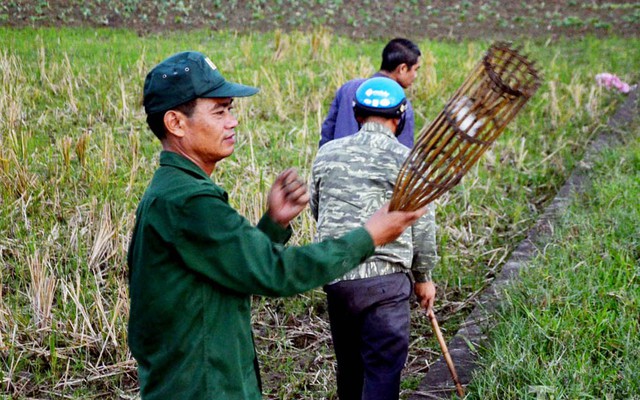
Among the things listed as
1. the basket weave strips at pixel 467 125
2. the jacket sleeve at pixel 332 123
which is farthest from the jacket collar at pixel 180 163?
the jacket sleeve at pixel 332 123

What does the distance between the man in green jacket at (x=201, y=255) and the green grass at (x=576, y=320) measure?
4.99 ft

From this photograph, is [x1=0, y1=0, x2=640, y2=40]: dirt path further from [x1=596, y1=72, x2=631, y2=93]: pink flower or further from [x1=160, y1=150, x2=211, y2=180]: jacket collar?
[x1=160, y1=150, x2=211, y2=180]: jacket collar

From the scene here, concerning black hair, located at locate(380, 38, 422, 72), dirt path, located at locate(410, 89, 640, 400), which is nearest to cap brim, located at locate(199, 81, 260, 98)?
dirt path, located at locate(410, 89, 640, 400)

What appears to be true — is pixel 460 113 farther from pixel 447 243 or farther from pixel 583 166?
pixel 583 166

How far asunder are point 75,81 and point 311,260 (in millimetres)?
6771

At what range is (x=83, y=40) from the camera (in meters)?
Answer: 10.5

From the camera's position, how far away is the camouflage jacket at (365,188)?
3256mm

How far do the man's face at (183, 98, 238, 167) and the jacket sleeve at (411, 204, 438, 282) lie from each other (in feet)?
4.21

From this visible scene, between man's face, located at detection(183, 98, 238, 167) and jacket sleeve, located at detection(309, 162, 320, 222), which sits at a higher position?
man's face, located at detection(183, 98, 238, 167)

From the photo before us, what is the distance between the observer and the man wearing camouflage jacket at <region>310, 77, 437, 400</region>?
326 centimetres

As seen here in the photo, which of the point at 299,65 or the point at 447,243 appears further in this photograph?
the point at 299,65

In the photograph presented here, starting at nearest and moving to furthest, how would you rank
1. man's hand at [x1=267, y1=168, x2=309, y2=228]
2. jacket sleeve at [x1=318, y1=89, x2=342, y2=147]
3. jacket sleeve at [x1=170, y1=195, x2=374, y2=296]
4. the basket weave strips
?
jacket sleeve at [x1=170, y1=195, x2=374, y2=296]
man's hand at [x1=267, y1=168, x2=309, y2=228]
the basket weave strips
jacket sleeve at [x1=318, y1=89, x2=342, y2=147]

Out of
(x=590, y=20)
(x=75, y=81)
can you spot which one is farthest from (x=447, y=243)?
(x=590, y=20)

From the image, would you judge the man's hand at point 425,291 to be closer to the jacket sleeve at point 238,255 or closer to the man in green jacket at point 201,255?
the man in green jacket at point 201,255
